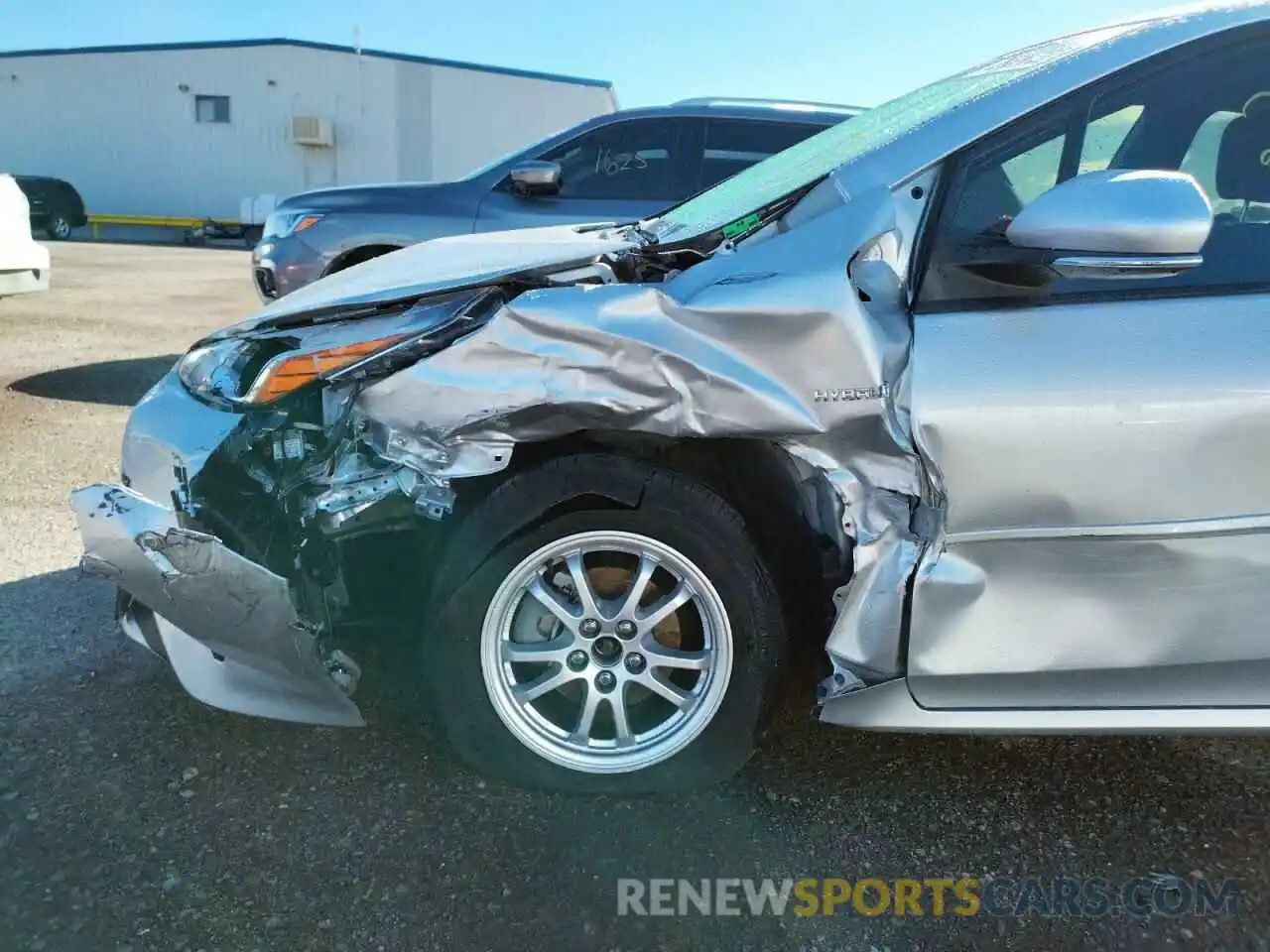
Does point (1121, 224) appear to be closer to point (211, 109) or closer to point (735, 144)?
point (735, 144)

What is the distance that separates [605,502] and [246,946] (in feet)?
3.75

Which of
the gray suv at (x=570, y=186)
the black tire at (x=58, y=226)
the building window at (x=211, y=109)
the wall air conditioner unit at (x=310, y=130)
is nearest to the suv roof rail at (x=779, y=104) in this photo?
the gray suv at (x=570, y=186)

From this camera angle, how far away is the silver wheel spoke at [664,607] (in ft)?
7.10

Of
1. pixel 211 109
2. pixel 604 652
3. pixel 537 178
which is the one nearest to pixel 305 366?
pixel 604 652

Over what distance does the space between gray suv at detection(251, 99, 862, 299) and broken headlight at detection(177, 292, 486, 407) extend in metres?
3.36

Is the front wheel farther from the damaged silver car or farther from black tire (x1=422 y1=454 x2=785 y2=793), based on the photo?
black tire (x1=422 y1=454 x2=785 y2=793)

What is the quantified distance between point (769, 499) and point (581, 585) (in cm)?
49

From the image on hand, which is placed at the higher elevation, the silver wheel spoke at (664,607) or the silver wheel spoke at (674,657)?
the silver wheel spoke at (664,607)

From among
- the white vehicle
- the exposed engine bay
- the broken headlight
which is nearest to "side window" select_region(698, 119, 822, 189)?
the exposed engine bay

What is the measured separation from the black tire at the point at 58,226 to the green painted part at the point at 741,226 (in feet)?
86.5

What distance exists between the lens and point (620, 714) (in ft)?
7.33

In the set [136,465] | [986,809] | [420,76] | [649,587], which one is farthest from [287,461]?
[420,76]

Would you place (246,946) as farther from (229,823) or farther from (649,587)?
(649,587)

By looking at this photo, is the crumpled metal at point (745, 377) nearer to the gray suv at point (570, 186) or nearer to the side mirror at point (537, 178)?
the side mirror at point (537, 178)
